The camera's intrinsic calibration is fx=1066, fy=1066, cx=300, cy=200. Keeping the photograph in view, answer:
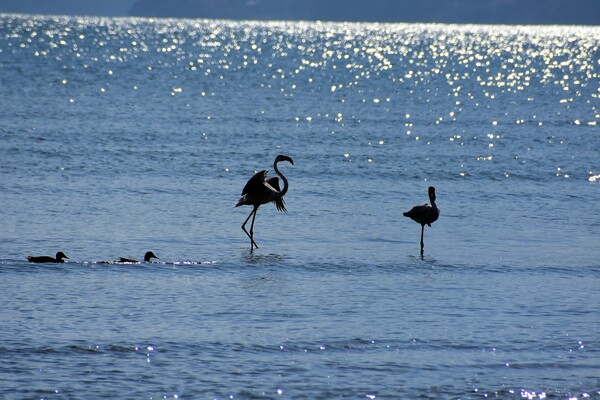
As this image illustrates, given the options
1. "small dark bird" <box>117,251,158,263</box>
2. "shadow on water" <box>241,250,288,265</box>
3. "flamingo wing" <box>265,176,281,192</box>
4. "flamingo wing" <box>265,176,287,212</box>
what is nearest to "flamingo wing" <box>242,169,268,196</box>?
"flamingo wing" <box>265,176,287,212</box>

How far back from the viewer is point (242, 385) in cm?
1259

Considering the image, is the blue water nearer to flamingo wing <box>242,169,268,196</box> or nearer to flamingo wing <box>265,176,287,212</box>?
flamingo wing <box>265,176,287,212</box>

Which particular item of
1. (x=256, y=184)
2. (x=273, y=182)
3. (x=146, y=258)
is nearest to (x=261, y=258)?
(x=146, y=258)

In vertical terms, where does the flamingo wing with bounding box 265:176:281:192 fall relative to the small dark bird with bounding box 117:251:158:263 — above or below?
above

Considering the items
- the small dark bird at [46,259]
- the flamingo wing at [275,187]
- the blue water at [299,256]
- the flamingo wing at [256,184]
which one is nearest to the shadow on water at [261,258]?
the blue water at [299,256]

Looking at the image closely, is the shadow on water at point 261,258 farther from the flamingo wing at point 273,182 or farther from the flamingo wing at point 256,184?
the flamingo wing at point 273,182

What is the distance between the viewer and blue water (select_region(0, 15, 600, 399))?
13.2 meters

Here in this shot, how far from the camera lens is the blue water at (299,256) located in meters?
13.2

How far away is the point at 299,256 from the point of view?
20.2 m

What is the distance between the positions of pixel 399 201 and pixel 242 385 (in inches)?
595

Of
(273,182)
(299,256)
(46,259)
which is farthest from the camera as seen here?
(273,182)

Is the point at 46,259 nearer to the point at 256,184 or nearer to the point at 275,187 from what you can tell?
the point at 256,184

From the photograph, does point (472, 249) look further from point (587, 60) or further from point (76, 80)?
point (587, 60)

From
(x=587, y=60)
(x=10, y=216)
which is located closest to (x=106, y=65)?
(x=587, y=60)
